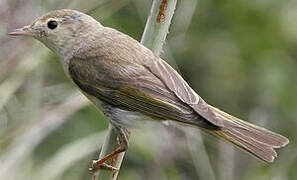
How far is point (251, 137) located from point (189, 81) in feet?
7.36

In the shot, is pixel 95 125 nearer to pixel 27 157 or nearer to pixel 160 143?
pixel 160 143

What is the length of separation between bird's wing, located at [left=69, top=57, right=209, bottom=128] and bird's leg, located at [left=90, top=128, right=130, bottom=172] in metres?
0.14

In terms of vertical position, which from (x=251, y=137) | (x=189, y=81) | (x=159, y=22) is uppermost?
(x=159, y=22)

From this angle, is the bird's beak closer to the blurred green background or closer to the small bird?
the small bird

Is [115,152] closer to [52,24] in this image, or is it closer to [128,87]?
[128,87]

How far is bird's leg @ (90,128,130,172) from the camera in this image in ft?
12.5

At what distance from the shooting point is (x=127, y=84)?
159 inches

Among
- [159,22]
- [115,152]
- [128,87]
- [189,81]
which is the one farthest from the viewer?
[189,81]

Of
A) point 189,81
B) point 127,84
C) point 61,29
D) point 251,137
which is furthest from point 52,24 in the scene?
point 189,81

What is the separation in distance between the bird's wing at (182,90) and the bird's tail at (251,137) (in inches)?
2.7

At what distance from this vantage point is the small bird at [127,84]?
3.87 metres

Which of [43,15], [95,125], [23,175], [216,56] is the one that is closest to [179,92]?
[43,15]

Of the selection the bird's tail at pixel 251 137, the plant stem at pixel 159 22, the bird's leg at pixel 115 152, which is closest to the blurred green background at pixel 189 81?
the bird's leg at pixel 115 152

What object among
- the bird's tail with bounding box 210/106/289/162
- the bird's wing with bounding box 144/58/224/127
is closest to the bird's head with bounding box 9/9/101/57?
the bird's wing with bounding box 144/58/224/127
